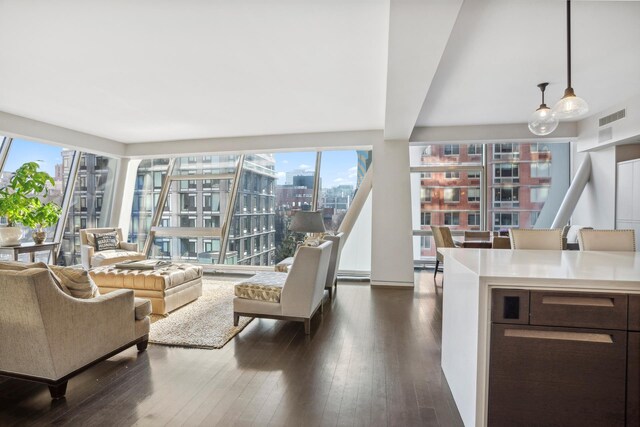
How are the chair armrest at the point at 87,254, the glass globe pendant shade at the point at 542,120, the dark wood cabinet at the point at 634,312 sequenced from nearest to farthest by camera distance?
the dark wood cabinet at the point at 634,312, the glass globe pendant shade at the point at 542,120, the chair armrest at the point at 87,254

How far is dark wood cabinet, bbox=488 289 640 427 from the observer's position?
4.80 feet

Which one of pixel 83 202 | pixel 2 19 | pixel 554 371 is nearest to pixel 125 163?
pixel 83 202

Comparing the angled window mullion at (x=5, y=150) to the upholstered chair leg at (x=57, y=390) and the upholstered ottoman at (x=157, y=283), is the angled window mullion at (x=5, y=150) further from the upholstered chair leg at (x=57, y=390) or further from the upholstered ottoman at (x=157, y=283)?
the upholstered chair leg at (x=57, y=390)

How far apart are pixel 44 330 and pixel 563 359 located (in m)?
2.94

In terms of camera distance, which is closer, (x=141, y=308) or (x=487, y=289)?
(x=487, y=289)

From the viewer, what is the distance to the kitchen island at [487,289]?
148 cm

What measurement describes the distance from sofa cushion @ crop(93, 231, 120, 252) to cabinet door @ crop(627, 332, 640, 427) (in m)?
6.91

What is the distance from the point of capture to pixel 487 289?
1.54 m

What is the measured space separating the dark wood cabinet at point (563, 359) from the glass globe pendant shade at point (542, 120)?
205cm

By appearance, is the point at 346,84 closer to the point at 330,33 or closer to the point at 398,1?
the point at 330,33

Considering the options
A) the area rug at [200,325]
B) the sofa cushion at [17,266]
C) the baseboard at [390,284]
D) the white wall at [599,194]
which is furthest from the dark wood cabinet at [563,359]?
the white wall at [599,194]

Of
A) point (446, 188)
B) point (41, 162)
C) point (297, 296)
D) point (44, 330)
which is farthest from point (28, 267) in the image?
point (446, 188)

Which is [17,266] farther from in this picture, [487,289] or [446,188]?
[446,188]

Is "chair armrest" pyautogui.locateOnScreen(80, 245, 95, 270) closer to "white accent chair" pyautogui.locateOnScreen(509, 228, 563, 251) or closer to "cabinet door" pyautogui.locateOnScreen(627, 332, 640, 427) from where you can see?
"white accent chair" pyautogui.locateOnScreen(509, 228, 563, 251)
